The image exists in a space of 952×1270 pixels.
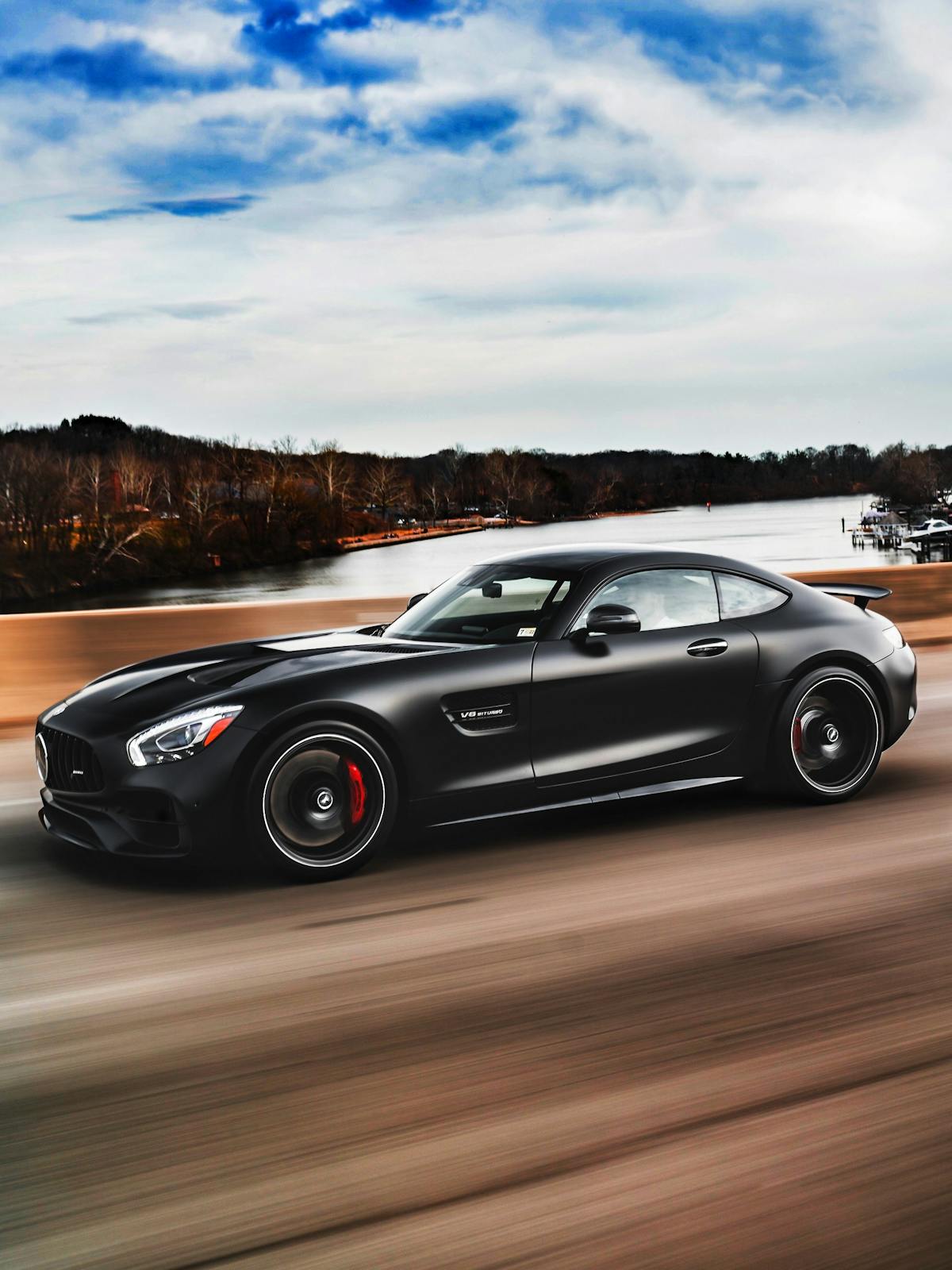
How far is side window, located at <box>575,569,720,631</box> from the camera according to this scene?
620 centimetres

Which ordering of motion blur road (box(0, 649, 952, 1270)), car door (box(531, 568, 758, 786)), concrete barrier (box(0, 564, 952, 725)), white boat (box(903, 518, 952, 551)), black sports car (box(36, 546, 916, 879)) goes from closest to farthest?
1. motion blur road (box(0, 649, 952, 1270))
2. black sports car (box(36, 546, 916, 879))
3. car door (box(531, 568, 758, 786))
4. concrete barrier (box(0, 564, 952, 725))
5. white boat (box(903, 518, 952, 551))

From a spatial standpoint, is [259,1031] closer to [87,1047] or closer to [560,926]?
[87,1047]

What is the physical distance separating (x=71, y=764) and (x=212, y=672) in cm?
71

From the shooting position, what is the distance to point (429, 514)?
573 feet

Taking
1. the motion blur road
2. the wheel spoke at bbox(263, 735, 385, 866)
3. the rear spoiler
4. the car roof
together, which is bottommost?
the motion blur road

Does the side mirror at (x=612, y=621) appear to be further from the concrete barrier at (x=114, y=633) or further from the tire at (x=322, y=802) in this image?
the concrete barrier at (x=114, y=633)

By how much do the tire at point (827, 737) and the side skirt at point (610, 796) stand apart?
0.34 meters

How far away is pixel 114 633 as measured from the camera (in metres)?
11.4

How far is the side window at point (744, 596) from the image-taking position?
647cm

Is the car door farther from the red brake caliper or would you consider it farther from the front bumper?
the front bumper

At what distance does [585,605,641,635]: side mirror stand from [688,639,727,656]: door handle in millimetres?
375

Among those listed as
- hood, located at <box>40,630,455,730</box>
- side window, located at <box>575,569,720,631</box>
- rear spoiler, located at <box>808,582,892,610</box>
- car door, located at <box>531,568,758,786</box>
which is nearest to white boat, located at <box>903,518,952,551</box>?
rear spoiler, located at <box>808,582,892,610</box>

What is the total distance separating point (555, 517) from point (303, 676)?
157265 mm

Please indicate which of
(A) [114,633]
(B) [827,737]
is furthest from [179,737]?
(A) [114,633]
